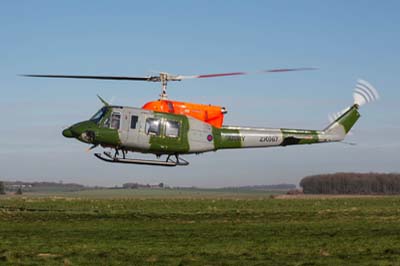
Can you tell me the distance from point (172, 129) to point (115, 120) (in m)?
2.86

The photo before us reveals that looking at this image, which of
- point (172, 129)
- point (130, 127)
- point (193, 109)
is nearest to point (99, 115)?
point (130, 127)

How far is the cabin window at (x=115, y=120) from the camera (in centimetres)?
3262

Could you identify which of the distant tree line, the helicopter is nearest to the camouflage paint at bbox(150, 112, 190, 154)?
the helicopter

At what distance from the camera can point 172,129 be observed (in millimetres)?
33188

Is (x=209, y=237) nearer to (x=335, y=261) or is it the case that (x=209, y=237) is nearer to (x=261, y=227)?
(x=261, y=227)

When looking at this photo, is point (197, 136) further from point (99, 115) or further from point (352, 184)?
point (352, 184)

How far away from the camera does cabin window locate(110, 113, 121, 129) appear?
32.6m

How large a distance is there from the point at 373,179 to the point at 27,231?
165246mm

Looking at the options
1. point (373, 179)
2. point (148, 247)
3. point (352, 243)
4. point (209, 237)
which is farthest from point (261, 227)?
point (373, 179)

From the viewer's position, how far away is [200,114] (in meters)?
34.2

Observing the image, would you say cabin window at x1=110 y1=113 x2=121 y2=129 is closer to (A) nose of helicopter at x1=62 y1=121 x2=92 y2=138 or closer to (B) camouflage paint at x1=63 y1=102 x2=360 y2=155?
(B) camouflage paint at x1=63 y1=102 x2=360 y2=155

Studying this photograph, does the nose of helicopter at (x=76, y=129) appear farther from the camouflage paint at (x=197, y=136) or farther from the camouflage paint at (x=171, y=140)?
the camouflage paint at (x=171, y=140)

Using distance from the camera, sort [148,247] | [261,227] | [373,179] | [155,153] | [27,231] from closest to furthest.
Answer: [148,247] → [27,231] → [261,227] → [155,153] → [373,179]

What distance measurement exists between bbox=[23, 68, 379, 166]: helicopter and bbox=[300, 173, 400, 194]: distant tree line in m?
150
